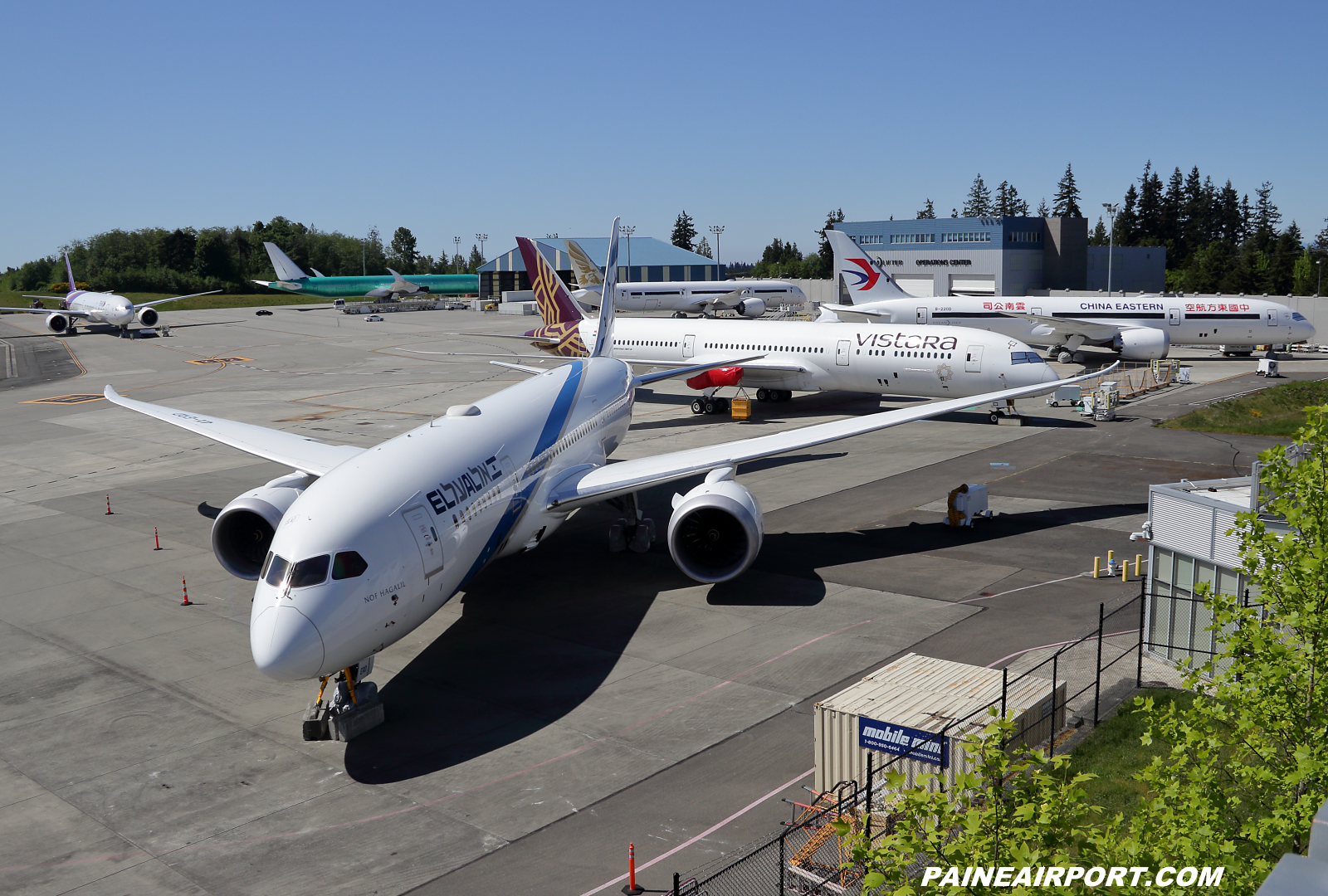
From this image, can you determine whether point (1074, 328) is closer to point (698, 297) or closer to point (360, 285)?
point (698, 297)

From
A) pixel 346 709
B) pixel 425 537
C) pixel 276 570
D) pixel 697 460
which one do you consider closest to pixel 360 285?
pixel 697 460

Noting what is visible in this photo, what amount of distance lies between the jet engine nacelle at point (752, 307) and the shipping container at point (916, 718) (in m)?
99.5

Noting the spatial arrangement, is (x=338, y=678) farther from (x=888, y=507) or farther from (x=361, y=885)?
(x=888, y=507)

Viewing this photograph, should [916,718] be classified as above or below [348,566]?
below

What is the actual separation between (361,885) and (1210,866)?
9.39 metres

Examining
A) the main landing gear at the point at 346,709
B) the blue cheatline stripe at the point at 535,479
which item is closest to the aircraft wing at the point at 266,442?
the blue cheatline stripe at the point at 535,479

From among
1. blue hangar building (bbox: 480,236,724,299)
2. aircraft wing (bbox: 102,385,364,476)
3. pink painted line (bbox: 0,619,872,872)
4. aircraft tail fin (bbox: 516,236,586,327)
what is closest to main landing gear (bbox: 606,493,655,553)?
aircraft wing (bbox: 102,385,364,476)

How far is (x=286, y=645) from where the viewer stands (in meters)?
14.0

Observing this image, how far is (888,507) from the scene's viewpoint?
2978 cm

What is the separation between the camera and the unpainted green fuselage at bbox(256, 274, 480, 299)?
166500 millimetres

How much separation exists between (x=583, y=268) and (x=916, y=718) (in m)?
87.7

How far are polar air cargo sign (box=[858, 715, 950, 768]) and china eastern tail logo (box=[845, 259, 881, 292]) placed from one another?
208ft

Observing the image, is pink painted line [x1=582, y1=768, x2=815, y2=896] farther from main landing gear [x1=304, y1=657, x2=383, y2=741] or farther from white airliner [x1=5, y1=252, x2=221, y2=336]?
white airliner [x1=5, y1=252, x2=221, y2=336]

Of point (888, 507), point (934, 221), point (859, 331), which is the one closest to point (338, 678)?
point (888, 507)
